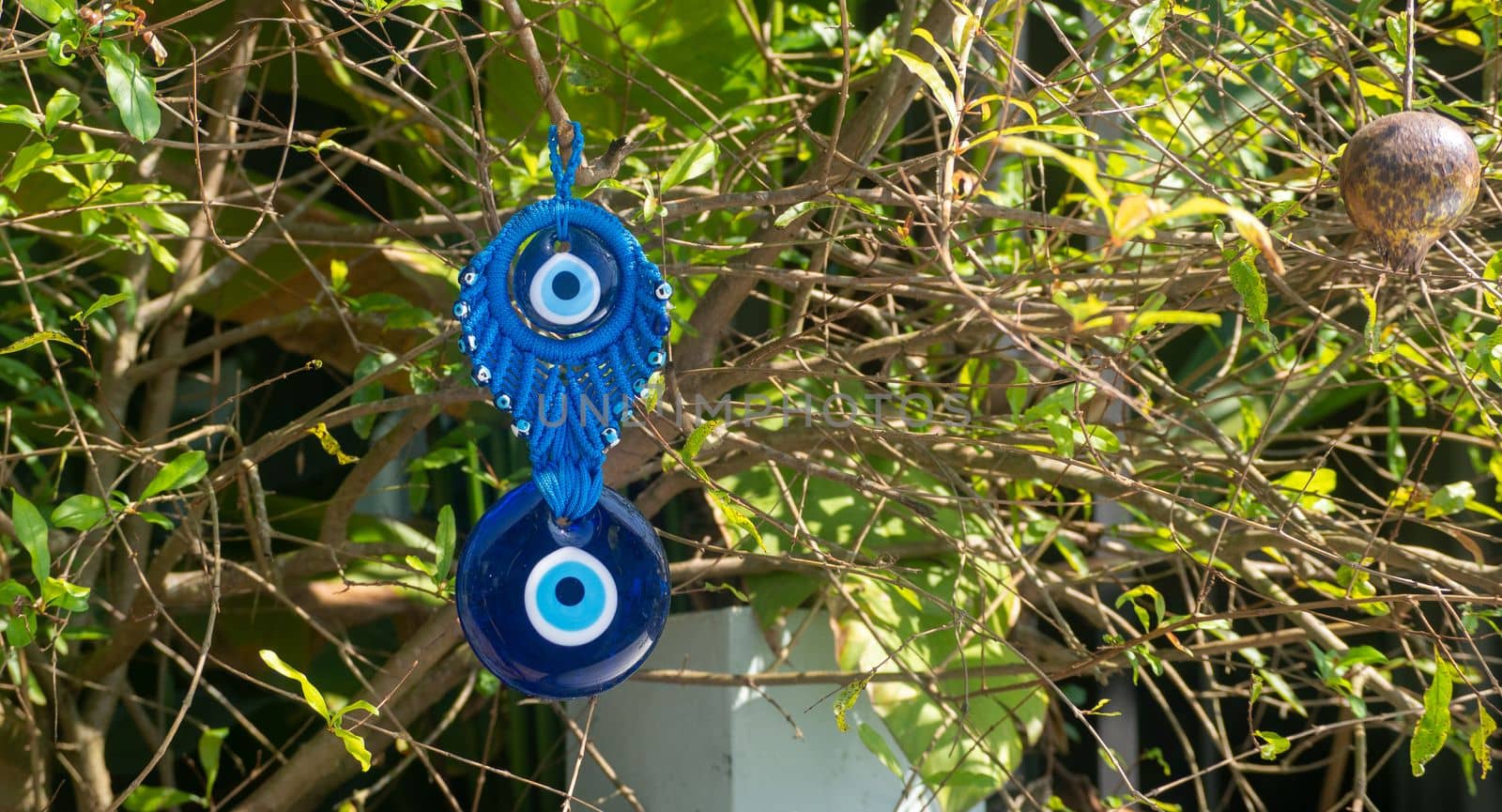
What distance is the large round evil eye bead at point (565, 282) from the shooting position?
90 cm

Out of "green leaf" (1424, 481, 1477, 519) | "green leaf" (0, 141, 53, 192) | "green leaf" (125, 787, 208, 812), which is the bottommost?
"green leaf" (125, 787, 208, 812)

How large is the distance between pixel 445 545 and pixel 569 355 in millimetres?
293

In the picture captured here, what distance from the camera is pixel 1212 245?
114cm

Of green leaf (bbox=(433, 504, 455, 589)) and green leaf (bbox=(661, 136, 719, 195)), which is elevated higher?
green leaf (bbox=(661, 136, 719, 195))

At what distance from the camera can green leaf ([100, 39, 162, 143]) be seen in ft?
2.98

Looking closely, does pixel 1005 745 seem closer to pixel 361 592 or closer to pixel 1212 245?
pixel 1212 245

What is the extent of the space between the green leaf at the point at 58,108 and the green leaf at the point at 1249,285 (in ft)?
2.90

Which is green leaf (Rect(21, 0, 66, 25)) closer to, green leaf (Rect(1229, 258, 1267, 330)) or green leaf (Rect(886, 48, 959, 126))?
green leaf (Rect(886, 48, 959, 126))

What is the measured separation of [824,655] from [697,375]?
602mm

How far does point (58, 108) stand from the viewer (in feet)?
3.49

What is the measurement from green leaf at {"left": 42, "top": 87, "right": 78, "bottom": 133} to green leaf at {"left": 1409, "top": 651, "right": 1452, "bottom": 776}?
1.12m

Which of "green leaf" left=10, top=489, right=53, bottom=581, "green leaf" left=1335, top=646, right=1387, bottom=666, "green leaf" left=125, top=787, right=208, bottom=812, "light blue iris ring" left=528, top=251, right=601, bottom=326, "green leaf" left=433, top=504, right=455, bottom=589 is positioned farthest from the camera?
"green leaf" left=125, top=787, right=208, bottom=812

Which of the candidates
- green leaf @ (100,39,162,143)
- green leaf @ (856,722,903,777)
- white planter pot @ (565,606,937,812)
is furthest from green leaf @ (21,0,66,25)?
white planter pot @ (565,606,937,812)

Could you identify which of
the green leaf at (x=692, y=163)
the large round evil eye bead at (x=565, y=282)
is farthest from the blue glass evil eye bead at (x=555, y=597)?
the green leaf at (x=692, y=163)
